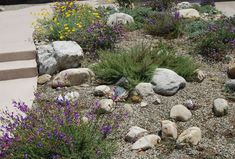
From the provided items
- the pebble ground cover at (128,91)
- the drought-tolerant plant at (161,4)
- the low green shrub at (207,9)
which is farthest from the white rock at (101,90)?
the low green shrub at (207,9)

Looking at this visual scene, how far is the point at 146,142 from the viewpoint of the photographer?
4.25 metres

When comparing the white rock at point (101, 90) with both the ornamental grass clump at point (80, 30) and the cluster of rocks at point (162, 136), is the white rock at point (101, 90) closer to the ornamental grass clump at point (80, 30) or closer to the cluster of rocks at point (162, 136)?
the cluster of rocks at point (162, 136)

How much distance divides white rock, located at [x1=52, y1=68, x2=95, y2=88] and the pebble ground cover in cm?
2

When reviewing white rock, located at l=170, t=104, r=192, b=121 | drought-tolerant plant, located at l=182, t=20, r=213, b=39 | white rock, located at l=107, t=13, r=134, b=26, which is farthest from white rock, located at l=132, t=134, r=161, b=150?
white rock, located at l=107, t=13, r=134, b=26

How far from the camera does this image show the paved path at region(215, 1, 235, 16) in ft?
34.1

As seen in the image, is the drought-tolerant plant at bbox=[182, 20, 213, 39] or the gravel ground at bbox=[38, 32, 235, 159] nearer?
Result: the gravel ground at bbox=[38, 32, 235, 159]

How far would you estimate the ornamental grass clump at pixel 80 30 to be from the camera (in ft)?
22.5

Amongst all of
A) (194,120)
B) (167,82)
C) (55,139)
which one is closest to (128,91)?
(167,82)

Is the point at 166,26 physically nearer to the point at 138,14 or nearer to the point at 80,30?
the point at 138,14

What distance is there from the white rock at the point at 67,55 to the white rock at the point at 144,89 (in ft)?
4.77

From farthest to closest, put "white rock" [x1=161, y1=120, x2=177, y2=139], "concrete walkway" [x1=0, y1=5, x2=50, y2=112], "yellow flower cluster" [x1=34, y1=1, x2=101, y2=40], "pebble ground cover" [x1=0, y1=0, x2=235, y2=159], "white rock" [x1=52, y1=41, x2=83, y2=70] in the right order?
"yellow flower cluster" [x1=34, y1=1, x2=101, y2=40] < "white rock" [x1=52, y1=41, x2=83, y2=70] < "concrete walkway" [x1=0, y1=5, x2=50, y2=112] < "white rock" [x1=161, y1=120, x2=177, y2=139] < "pebble ground cover" [x1=0, y1=0, x2=235, y2=159]

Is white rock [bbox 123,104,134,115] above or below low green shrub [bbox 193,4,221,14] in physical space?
above

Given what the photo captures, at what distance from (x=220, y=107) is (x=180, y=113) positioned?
53 centimetres

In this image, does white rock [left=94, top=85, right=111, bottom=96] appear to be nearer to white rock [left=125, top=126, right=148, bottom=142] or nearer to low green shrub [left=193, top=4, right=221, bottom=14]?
white rock [left=125, top=126, right=148, bottom=142]
